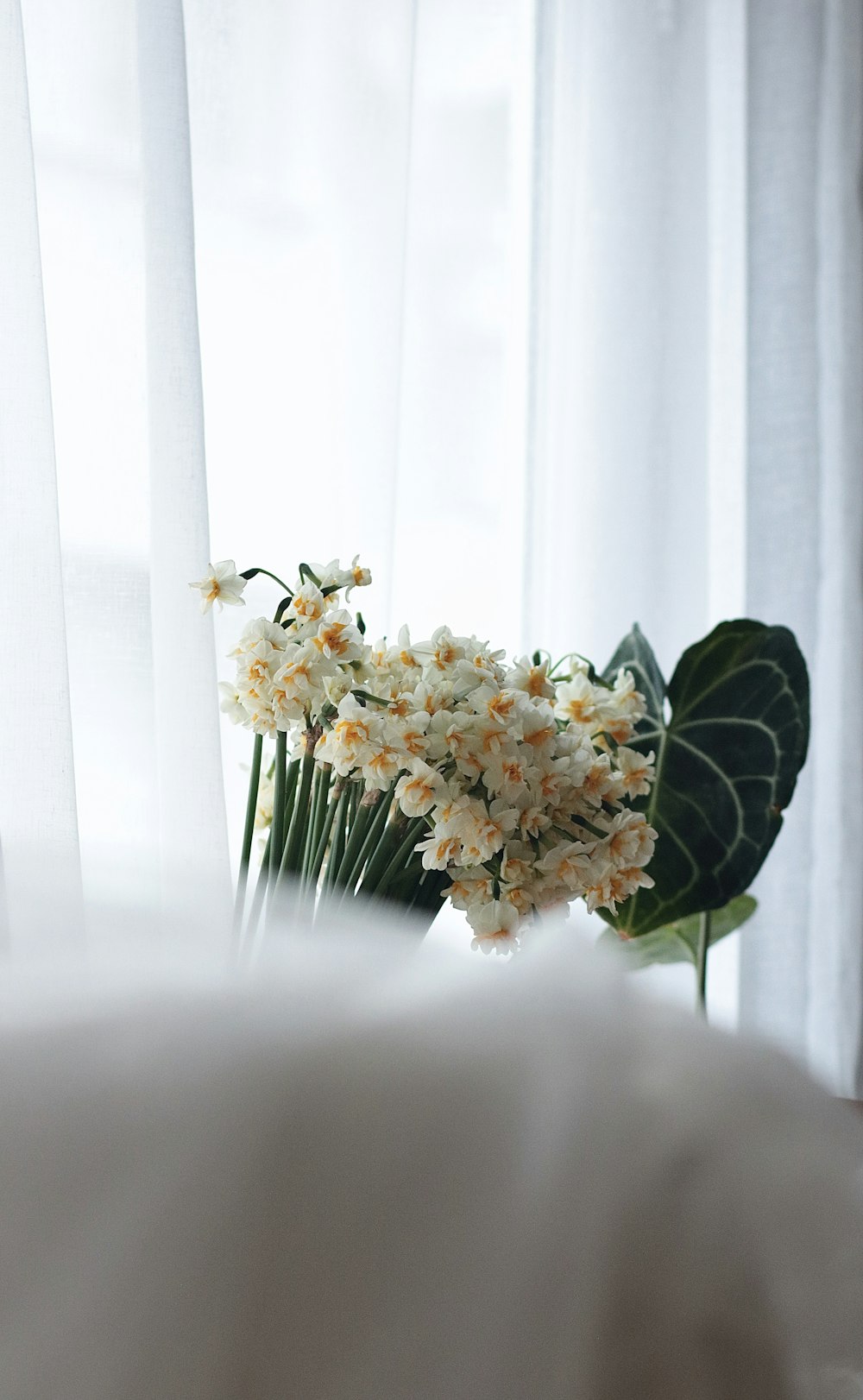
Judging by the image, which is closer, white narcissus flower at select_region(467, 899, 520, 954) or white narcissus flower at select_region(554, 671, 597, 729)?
white narcissus flower at select_region(467, 899, 520, 954)

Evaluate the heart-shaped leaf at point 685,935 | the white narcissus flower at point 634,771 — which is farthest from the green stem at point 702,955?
the white narcissus flower at point 634,771

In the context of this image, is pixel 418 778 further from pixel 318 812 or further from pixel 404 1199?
pixel 404 1199

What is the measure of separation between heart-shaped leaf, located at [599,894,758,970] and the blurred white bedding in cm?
71

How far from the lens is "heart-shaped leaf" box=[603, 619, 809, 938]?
2.95 feet

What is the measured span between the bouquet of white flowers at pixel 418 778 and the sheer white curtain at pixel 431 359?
10 centimetres

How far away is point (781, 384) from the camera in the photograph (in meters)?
1.33

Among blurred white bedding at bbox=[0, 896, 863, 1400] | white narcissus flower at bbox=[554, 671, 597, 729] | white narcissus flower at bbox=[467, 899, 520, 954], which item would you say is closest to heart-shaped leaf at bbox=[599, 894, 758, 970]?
white narcissus flower at bbox=[554, 671, 597, 729]

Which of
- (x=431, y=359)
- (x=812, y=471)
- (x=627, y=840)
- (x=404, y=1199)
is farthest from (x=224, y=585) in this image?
(x=812, y=471)

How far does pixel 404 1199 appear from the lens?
0.31 meters

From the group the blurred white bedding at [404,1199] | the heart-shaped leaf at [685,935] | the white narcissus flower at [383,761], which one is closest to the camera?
the blurred white bedding at [404,1199]

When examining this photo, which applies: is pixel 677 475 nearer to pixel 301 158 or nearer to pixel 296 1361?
pixel 301 158

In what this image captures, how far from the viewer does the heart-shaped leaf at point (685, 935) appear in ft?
3.49

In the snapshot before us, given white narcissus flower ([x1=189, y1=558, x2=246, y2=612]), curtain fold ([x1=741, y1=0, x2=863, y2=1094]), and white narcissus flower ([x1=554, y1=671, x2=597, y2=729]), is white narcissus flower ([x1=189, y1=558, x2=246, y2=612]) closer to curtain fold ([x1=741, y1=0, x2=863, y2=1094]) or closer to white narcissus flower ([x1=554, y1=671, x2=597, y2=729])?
white narcissus flower ([x1=554, y1=671, x2=597, y2=729])

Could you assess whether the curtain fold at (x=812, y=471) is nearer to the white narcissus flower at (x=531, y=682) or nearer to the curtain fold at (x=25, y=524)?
the white narcissus flower at (x=531, y=682)
